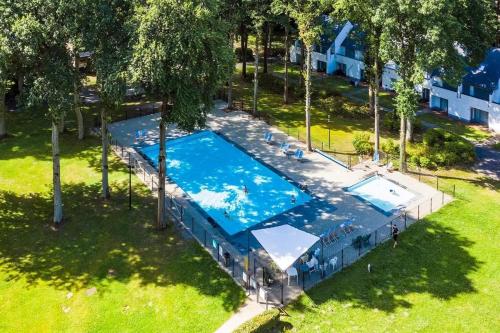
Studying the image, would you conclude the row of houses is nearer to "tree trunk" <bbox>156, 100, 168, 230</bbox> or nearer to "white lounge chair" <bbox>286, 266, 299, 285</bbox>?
"white lounge chair" <bbox>286, 266, 299, 285</bbox>

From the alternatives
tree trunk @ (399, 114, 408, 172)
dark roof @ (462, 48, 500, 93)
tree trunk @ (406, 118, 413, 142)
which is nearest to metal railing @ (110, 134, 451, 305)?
tree trunk @ (399, 114, 408, 172)

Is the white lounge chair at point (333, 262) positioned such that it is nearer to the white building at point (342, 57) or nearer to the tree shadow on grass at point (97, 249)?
the tree shadow on grass at point (97, 249)

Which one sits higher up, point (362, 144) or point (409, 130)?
point (409, 130)

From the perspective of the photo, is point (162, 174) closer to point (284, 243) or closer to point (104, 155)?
point (104, 155)

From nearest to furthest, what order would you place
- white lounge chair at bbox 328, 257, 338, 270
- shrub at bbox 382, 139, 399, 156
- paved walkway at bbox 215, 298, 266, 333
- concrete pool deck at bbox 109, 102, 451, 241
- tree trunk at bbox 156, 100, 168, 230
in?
1. paved walkway at bbox 215, 298, 266, 333
2. white lounge chair at bbox 328, 257, 338, 270
3. tree trunk at bbox 156, 100, 168, 230
4. concrete pool deck at bbox 109, 102, 451, 241
5. shrub at bbox 382, 139, 399, 156

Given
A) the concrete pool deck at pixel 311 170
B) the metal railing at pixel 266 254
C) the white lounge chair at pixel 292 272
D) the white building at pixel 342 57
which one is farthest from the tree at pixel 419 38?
the white building at pixel 342 57

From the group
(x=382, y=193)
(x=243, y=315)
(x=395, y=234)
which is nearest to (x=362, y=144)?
(x=382, y=193)
